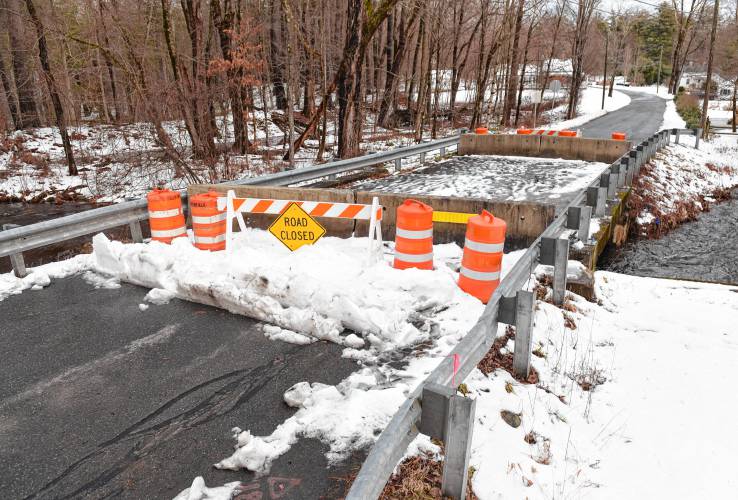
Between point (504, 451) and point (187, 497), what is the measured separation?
2.29 metres

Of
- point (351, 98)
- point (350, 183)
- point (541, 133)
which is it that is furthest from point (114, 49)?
point (541, 133)

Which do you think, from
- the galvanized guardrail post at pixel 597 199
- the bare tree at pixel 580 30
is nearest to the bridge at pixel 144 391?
the galvanized guardrail post at pixel 597 199

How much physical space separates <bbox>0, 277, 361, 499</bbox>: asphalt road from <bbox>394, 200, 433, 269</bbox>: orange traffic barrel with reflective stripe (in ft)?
6.49

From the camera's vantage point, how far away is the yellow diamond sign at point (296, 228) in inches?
285

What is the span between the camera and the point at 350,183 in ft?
47.1

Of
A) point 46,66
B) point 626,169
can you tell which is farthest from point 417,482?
point 46,66

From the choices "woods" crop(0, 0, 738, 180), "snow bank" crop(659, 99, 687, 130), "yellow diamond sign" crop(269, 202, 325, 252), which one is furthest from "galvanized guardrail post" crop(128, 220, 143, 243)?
"snow bank" crop(659, 99, 687, 130)

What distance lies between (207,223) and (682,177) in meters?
18.8

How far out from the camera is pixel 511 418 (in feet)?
14.2

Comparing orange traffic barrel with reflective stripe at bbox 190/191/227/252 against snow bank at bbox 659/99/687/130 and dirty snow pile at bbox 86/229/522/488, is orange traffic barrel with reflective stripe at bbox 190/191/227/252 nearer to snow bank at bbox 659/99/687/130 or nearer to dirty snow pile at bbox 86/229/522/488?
dirty snow pile at bbox 86/229/522/488

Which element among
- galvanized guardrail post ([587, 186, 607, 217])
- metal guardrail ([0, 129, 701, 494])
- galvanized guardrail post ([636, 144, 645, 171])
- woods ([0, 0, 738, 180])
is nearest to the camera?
metal guardrail ([0, 129, 701, 494])

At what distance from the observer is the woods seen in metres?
17.4

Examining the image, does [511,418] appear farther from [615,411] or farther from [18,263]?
[18,263]

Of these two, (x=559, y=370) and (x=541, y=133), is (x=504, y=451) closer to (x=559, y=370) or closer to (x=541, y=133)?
(x=559, y=370)
